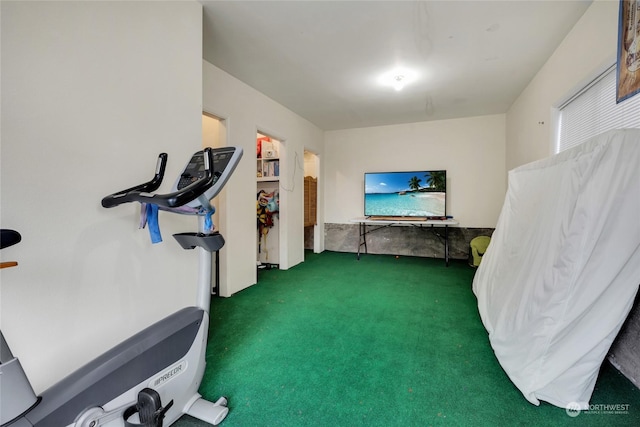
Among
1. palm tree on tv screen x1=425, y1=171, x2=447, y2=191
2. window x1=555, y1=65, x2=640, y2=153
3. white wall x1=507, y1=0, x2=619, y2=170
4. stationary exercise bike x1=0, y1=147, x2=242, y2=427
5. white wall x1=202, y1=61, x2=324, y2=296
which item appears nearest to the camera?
stationary exercise bike x1=0, y1=147, x2=242, y2=427

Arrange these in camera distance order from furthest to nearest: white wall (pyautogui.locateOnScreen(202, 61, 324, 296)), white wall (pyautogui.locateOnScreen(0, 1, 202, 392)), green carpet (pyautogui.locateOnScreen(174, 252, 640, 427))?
white wall (pyautogui.locateOnScreen(202, 61, 324, 296)), green carpet (pyautogui.locateOnScreen(174, 252, 640, 427)), white wall (pyautogui.locateOnScreen(0, 1, 202, 392))

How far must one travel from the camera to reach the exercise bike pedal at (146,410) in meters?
1.10

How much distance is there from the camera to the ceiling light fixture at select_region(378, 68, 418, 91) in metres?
3.08

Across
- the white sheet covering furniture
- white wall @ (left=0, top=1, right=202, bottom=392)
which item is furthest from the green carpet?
white wall @ (left=0, top=1, right=202, bottom=392)

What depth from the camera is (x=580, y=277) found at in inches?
50.9

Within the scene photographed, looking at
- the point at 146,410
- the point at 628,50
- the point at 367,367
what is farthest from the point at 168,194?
the point at 628,50

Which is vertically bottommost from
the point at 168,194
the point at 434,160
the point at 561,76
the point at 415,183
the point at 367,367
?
the point at 367,367

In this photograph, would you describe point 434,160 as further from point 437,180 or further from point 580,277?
point 580,277

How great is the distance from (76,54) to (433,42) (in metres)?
2.67

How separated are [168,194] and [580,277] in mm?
1947

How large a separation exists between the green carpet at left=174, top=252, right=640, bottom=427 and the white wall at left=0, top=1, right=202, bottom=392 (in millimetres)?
686

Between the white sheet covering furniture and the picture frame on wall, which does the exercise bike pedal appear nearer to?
the white sheet covering furniture

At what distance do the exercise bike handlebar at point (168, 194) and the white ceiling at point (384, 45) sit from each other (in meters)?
1.55

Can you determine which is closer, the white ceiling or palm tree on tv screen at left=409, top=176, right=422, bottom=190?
the white ceiling
